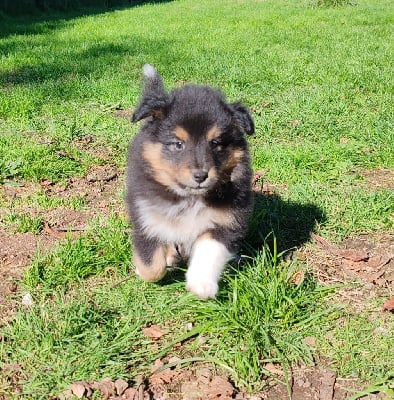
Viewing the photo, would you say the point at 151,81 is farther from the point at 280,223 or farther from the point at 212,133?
the point at 280,223

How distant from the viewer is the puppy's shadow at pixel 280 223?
12.8ft

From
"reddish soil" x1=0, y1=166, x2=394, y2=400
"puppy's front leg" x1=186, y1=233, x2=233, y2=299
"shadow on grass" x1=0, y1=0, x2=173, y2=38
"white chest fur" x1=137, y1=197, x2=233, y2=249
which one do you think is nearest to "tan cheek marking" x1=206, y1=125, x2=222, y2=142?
"white chest fur" x1=137, y1=197, x2=233, y2=249

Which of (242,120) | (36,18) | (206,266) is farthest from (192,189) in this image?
(36,18)

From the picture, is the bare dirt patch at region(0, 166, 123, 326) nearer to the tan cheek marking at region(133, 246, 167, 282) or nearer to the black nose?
the tan cheek marking at region(133, 246, 167, 282)

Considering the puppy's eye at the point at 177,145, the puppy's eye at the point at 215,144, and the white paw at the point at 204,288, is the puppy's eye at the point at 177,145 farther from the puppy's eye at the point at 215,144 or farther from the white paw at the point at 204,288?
the white paw at the point at 204,288

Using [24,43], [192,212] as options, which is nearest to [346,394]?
[192,212]

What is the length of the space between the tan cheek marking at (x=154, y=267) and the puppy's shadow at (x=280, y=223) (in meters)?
0.70

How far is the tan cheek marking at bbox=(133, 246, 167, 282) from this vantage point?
3246mm

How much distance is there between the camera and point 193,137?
119 inches

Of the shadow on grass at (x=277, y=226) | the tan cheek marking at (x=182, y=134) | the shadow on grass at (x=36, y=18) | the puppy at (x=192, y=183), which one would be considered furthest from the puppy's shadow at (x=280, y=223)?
the shadow on grass at (x=36, y=18)

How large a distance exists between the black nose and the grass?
2.03ft

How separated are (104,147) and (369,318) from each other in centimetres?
353

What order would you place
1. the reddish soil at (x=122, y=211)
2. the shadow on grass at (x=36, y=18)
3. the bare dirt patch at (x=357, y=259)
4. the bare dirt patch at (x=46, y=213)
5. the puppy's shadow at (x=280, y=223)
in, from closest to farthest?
1. the reddish soil at (x=122, y=211)
2. the bare dirt patch at (x=46, y=213)
3. the bare dirt patch at (x=357, y=259)
4. the puppy's shadow at (x=280, y=223)
5. the shadow on grass at (x=36, y=18)

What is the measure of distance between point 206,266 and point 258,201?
5.22 feet
